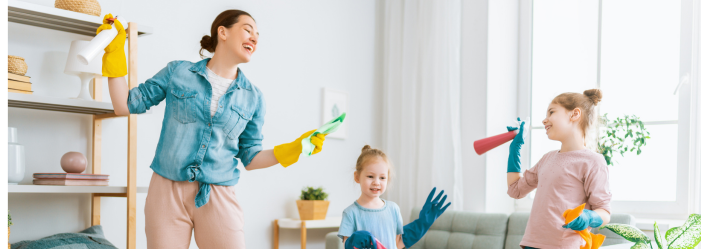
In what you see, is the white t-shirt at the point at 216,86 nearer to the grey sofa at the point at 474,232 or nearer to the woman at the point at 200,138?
the woman at the point at 200,138

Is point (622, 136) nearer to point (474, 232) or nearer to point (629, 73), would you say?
point (629, 73)

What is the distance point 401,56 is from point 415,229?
6.91ft

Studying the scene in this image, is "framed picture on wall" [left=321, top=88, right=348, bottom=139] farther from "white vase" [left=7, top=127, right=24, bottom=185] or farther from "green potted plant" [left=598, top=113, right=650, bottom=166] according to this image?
"white vase" [left=7, top=127, right=24, bottom=185]

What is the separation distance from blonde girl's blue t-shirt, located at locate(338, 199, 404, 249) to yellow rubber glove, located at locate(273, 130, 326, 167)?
475 millimetres

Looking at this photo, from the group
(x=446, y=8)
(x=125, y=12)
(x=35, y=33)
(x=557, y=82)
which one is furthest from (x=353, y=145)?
(x=35, y=33)

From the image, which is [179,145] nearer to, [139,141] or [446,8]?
[139,141]

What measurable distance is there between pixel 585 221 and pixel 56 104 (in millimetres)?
1870

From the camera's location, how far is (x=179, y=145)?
1.39 meters

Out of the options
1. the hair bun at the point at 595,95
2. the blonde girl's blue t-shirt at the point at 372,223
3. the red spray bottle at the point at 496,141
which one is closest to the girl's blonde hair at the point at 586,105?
the hair bun at the point at 595,95

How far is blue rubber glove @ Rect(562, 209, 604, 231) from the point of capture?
1.30 m

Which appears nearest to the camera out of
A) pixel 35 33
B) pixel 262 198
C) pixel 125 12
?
pixel 35 33

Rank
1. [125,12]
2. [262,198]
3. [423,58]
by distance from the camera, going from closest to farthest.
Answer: [125,12]
[262,198]
[423,58]

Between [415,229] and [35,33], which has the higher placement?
[35,33]

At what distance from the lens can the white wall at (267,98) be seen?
229cm
